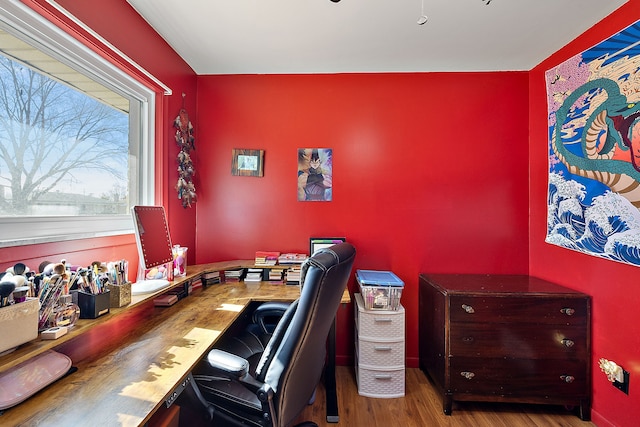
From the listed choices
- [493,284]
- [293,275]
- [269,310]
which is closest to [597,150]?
[493,284]

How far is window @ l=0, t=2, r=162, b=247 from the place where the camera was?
106 centimetres

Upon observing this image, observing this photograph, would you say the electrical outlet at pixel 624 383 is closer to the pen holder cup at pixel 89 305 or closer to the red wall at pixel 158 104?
the pen holder cup at pixel 89 305

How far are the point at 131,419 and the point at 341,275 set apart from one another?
2.55ft

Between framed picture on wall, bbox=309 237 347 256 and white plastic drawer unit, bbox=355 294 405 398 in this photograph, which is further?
framed picture on wall, bbox=309 237 347 256

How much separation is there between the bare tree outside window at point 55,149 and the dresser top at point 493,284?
2.21 meters

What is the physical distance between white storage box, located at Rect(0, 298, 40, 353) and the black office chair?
58cm

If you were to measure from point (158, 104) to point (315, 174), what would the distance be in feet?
4.11

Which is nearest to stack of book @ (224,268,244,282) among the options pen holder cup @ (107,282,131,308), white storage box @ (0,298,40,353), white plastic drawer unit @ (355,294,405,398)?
pen holder cup @ (107,282,131,308)

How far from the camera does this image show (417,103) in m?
2.30

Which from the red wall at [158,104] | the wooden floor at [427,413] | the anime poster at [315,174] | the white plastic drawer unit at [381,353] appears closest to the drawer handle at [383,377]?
the white plastic drawer unit at [381,353]

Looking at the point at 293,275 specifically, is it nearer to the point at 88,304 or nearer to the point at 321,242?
the point at 321,242

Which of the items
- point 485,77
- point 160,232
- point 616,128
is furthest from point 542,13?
point 160,232

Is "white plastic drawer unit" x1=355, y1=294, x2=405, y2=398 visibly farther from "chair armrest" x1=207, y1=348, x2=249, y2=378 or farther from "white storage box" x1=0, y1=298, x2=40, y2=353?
"white storage box" x1=0, y1=298, x2=40, y2=353

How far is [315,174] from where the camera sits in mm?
2324
